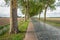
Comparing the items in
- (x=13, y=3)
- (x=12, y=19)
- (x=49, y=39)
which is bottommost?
(x=49, y=39)

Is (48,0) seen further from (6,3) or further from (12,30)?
(12,30)

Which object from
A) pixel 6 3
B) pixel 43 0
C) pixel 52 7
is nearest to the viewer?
pixel 6 3

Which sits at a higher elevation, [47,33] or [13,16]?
[13,16]

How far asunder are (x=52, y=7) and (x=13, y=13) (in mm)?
48608

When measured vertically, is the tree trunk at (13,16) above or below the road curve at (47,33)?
above

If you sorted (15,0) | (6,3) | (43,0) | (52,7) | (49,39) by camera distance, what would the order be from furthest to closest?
1. (52,7)
2. (43,0)
3. (6,3)
4. (15,0)
5. (49,39)

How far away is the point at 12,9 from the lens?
16.9 metres

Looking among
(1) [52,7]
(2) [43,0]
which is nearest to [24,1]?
(2) [43,0]

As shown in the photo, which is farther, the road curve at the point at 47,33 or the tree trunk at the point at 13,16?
the tree trunk at the point at 13,16

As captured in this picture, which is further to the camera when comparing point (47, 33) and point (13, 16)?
point (13, 16)

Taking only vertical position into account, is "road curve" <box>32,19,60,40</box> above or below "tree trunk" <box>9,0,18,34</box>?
below

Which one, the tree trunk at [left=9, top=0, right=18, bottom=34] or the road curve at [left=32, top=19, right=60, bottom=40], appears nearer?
the road curve at [left=32, top=19, right=60, bottom=40]

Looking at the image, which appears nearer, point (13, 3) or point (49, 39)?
point (49, 39)

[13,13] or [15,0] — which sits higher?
[15,0]
